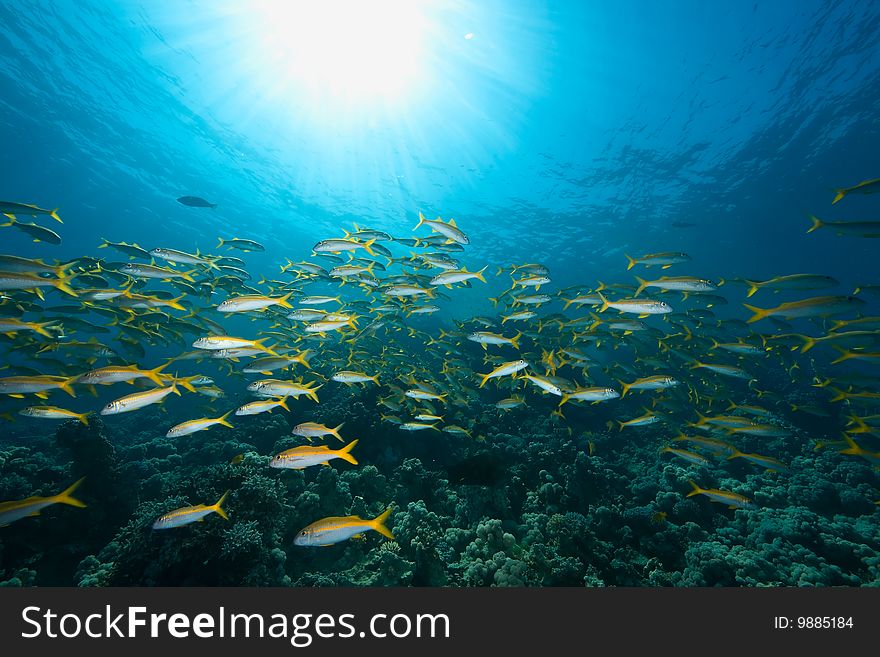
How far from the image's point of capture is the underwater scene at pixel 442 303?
525 centimetres

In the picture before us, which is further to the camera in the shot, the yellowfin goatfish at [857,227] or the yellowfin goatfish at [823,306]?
the yellowfin goatfish at [857,227]

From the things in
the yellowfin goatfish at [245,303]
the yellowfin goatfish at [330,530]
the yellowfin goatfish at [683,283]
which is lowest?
the yellowfin goatfish at [330,530]

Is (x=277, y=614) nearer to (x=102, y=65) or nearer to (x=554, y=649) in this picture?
(x=554, y=649)

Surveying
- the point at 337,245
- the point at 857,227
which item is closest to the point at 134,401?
the point at 337,245

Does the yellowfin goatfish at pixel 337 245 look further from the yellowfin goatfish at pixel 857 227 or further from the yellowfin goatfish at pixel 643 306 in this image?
the yellowfin goatfish at pixel 857 227

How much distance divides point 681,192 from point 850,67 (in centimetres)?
1002

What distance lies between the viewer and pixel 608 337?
10.1m

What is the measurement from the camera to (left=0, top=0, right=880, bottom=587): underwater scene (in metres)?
5.25

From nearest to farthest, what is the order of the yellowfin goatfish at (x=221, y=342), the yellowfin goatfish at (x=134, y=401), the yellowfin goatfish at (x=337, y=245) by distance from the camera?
1. the yellowfin goatfish at (x=134, y=401)
2. the yellowfin goatfish at (x=221, y=342)
3. the yellowfin goatfish at (x=337, y=245)

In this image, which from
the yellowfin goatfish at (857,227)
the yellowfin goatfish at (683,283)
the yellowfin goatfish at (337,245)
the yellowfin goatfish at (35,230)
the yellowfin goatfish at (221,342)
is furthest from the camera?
the yellowfin goatfish at (337,245)

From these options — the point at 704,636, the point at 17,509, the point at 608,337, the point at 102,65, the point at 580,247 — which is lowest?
the point at 704,636

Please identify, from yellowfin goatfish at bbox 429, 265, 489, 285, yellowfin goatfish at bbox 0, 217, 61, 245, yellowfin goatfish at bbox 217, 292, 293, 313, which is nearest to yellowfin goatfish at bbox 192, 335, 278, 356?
yellowfin goatfish at bbox 217, 292, 293, 313

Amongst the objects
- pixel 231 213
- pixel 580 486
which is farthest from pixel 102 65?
pixel 580 486

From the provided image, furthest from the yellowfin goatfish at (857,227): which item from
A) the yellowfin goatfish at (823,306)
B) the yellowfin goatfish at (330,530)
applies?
the yellowfin goatfish at (330,530)
